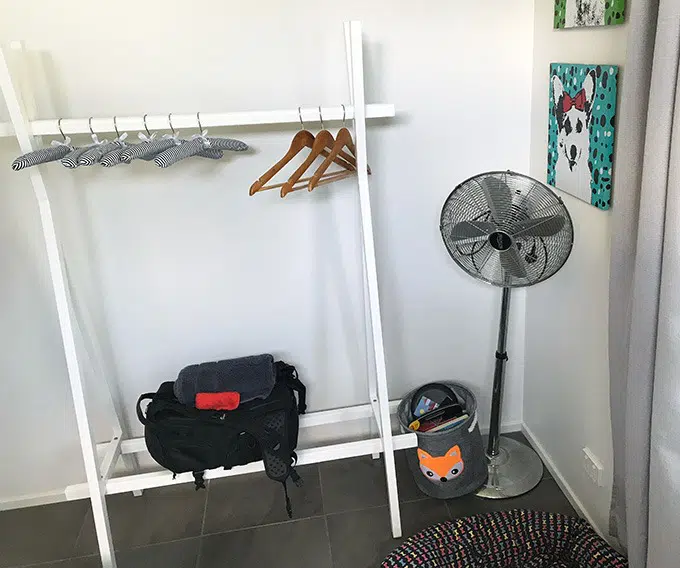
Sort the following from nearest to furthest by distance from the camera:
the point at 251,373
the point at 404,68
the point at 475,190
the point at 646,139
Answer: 1. the point at 646,139
2. the point at 475,190
3. the point at 404,68
4. the point at 251,373

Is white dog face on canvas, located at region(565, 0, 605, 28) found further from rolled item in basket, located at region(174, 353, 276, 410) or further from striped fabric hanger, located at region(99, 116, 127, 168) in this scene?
rolled item in basket, located at region(174, 353, 276, 410)

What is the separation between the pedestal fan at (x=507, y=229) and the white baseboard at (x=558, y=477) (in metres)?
0.82

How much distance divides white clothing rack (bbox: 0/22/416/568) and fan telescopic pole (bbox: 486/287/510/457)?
1.25 feet

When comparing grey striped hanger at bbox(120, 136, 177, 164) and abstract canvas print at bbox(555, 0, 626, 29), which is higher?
abstract canvas print at bbox(555, 0, 626, 29)

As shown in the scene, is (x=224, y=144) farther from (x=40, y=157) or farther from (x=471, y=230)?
(x=471, y=230)

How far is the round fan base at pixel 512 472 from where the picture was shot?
2.24 m

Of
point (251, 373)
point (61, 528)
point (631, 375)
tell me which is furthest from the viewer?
point (61, 528)

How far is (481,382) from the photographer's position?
2475mm

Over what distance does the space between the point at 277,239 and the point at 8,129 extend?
0.86 metres

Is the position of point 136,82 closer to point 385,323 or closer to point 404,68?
point 404,68

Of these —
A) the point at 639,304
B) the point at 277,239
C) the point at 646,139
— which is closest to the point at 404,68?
the point at 277,239

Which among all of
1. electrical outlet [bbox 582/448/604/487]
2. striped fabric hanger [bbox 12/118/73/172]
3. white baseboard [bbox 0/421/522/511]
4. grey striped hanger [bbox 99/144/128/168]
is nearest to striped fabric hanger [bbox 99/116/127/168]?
grey striped hanger [bbox 99/144/128/168]

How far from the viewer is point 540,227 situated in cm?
177

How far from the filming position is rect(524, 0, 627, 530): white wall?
1.75 m
